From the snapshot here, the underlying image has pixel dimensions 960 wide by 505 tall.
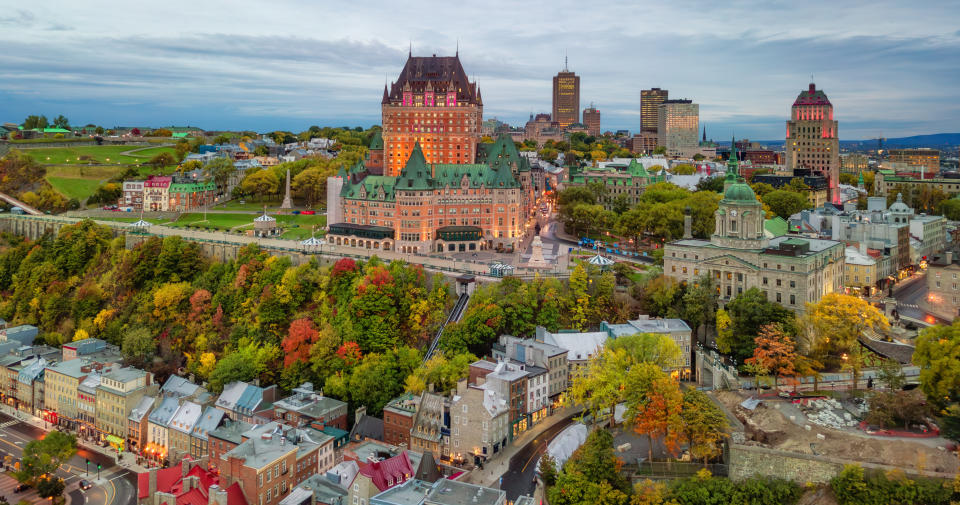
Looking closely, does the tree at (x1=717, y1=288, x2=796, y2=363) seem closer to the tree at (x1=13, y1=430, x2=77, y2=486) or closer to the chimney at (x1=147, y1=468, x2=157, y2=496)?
the chimney at (x1=147, y1=468, x2=157, y2=496)

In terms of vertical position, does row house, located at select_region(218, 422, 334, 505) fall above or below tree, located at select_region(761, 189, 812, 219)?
below

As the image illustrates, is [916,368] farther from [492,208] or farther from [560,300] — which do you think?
[492,208]

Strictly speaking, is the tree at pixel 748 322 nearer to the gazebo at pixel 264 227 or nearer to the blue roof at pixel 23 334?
the gazebo at pixel 264 227

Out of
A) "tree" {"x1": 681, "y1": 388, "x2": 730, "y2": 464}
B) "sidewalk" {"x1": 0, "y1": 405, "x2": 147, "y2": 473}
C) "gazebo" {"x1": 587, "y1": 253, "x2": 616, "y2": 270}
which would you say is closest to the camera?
"tree" {"x1": 681, "y1": 388, "x2": 730, "y2": 464}

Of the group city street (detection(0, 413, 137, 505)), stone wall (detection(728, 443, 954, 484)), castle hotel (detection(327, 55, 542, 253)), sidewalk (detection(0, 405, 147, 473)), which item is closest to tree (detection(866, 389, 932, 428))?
stone wall (detection(728, 443, 954, 484))

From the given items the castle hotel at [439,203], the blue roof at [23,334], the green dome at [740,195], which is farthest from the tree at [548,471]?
the blue roof at [23,334]

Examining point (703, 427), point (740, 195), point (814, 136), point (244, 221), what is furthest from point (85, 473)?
point (814, 136)

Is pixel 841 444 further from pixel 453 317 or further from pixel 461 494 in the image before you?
pixel 453 317

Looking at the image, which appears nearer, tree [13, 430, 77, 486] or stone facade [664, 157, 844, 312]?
tree [13, 430, 77, 486]
